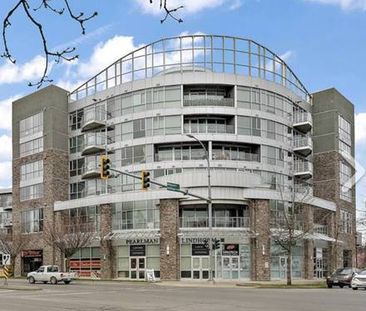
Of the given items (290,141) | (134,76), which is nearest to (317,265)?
(290,141)

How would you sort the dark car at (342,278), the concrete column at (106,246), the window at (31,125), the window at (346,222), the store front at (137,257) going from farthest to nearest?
the window at (346,222) → the window at (31,125) → the concrete column at (106,246) → the store front at (137,257) → the dark car at (342,278)

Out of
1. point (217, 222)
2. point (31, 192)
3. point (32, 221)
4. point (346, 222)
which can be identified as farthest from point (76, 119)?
point (346, 222)

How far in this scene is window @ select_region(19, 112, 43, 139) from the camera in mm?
71688

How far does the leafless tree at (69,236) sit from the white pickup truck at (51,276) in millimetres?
9044

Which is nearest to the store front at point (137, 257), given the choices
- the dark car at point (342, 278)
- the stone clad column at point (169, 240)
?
the stone clad column at point (169, 240)

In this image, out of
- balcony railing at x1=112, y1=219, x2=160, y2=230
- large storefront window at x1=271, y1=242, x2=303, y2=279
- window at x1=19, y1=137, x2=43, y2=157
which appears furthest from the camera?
window at x1=19, y1=137, x2=43, y2=157

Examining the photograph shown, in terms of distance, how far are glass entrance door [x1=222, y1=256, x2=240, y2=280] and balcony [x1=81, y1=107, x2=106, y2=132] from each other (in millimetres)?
A: 21229

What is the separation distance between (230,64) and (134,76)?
10.2m

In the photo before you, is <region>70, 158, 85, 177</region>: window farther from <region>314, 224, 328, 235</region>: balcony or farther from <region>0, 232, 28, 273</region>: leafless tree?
<region>314, 224, 328, 235</region>: balcony

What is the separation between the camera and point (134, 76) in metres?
64.3

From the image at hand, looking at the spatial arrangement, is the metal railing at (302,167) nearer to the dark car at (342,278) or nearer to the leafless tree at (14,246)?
the dark car at (342,278)

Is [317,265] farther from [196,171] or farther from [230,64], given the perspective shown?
[230,64]

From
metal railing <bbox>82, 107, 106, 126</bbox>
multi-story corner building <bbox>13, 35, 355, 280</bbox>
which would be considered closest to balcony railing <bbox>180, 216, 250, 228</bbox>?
multi-story corner building <bbox>13, 35, 355, 280</bbox>

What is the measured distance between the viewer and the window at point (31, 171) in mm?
70812
